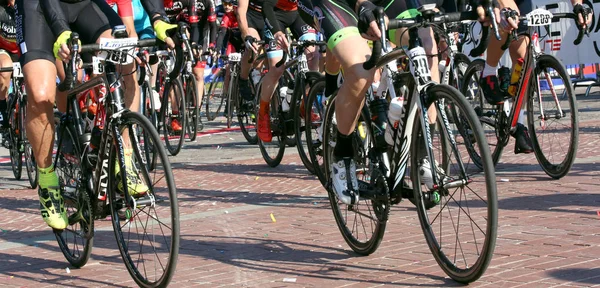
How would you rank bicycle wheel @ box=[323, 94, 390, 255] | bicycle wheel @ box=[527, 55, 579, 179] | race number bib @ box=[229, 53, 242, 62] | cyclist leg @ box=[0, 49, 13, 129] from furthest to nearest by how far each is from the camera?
race number bib @ box=[229, 53, 242, 62] → cyclist leg @ box=[0, 49, 13, 129] → bicycle wheel @ box=[527, 55, 579, 179] → bicycle wheel @ box=[323, 94, 390, 255]

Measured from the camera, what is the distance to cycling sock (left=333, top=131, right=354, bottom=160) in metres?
6.04

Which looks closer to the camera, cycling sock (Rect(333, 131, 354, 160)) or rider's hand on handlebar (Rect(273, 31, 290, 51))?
cycling sock (Rect(333, 131, 354, 160))

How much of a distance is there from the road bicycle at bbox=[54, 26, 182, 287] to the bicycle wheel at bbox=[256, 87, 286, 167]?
366 centimetres

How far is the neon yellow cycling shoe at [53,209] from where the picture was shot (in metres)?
6.47

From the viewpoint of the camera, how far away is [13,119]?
10656 mm

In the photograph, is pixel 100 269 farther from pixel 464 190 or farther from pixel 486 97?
pixel 486 97

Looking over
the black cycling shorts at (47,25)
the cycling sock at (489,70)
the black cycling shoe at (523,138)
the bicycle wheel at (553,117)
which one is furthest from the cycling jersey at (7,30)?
the bicycle wheel at (553,117)

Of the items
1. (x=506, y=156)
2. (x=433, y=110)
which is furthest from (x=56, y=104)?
(x=506, y=156)

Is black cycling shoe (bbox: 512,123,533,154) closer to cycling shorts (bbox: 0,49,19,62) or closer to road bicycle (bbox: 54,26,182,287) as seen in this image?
road bicycle (bbox: 54,26,182,287)

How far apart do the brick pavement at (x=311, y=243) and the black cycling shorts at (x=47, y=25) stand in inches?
51.3

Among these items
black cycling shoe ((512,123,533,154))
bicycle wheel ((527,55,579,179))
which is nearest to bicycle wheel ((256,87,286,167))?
black cycling shoe ((512,123,533,154))

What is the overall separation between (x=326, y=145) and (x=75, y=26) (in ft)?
6.01

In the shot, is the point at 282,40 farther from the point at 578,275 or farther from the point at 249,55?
the point at 578,275

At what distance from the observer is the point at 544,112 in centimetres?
823
